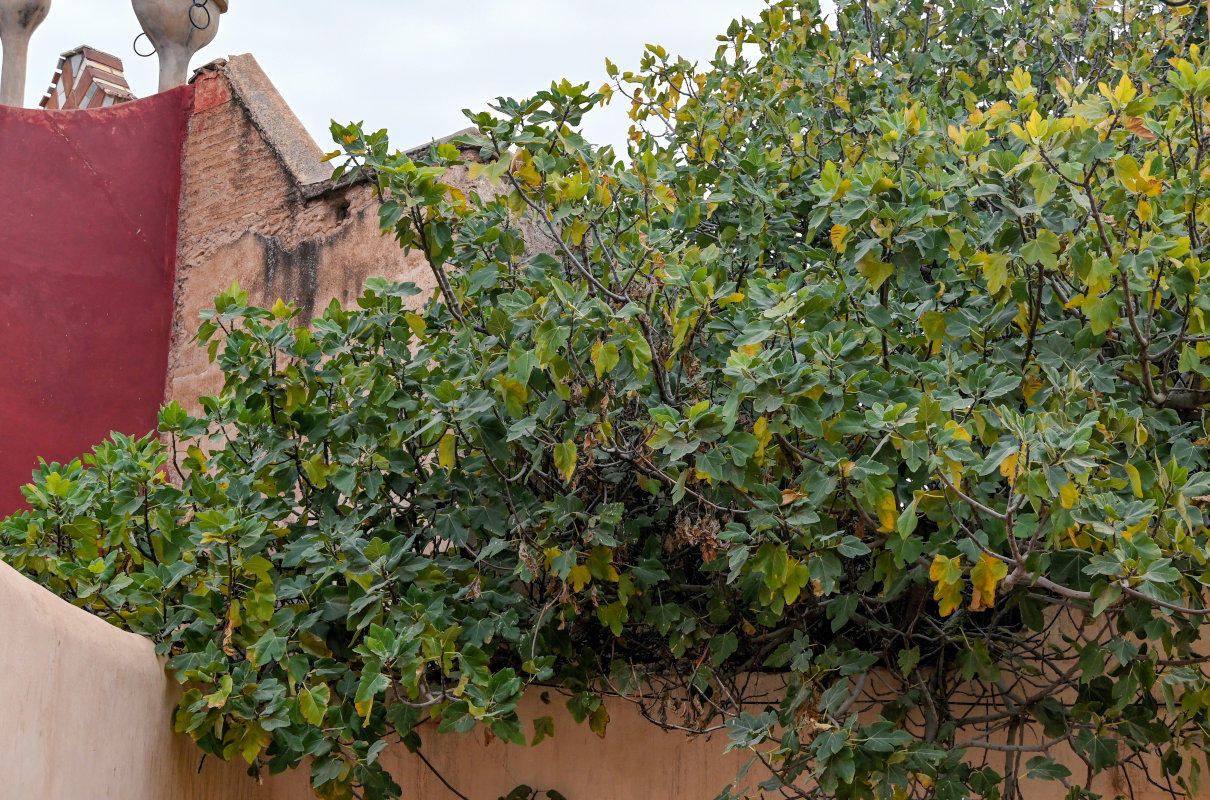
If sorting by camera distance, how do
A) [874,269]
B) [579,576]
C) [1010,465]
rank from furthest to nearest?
[579,576] < [874,269] < [1010,465]

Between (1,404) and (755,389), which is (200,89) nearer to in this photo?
(1,404)

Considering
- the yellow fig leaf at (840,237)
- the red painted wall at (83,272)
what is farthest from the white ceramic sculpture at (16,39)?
the yellow fig leaf at (840,237)

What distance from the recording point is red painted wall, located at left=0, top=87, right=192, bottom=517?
698 cm

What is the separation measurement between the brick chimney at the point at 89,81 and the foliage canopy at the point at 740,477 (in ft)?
25.9

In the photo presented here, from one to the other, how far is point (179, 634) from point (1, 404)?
3.24 m

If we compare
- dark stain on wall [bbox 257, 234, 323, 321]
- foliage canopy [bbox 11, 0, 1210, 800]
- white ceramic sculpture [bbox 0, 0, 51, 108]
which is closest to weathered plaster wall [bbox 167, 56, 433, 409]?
dark stain on wall [bbox 257, 234, 323, 321]

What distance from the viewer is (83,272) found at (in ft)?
23.7

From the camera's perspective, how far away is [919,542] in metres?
3.65

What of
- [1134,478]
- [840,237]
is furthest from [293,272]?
[1134,478]

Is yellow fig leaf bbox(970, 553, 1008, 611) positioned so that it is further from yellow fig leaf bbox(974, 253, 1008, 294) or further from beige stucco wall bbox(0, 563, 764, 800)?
beige stucco wall bbox(0, 563, 764, 800)

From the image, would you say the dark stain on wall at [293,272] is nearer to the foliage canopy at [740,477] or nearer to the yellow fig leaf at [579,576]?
the foliage canopy at [740,477]

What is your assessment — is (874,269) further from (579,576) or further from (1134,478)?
(579,576)

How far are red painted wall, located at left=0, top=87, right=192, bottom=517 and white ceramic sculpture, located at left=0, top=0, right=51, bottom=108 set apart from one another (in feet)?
5.69

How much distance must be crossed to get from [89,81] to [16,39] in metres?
3.07
